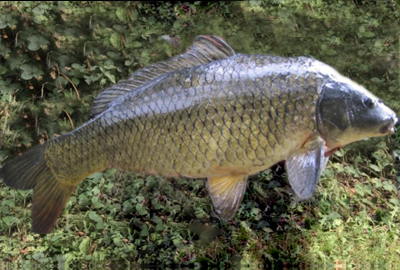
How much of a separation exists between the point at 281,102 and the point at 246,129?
4.9 inches

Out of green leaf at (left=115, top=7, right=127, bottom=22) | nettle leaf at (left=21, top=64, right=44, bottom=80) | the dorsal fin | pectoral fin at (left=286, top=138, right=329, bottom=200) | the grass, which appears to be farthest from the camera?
green leaf at (left=115, top=7, right=127, bottom=22)

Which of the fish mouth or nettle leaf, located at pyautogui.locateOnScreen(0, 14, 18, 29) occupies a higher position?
nettle leaf, located at pyautogui.locateOnScreen(0, 14, 18, 29)

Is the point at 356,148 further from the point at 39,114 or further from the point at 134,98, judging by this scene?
the point at 39,114

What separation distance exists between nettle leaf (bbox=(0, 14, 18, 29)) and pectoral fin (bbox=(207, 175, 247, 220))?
1.06m

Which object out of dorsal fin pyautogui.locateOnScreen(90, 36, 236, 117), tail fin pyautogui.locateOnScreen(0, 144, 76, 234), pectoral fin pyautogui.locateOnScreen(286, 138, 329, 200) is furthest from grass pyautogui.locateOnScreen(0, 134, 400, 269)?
pectoral fin pyautogui.locateOnScreen(286, 138, 329, 200)

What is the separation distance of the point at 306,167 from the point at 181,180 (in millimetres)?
530

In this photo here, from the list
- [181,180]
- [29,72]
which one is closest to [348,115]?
[181,180]

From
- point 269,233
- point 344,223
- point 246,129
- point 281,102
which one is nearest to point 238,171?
point 246,129

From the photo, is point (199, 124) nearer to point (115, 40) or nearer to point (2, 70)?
point (115, 40)

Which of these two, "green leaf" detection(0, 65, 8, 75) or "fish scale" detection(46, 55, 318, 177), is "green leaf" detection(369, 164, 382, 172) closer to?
"fish scale" detection(46, 55, 318, 177)

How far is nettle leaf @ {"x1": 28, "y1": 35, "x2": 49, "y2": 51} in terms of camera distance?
1.99m

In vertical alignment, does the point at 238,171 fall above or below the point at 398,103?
above

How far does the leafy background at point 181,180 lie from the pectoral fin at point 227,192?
0.25m

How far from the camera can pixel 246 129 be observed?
150 centimetres
